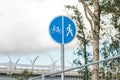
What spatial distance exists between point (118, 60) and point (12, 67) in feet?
273

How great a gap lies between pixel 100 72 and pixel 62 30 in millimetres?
2585

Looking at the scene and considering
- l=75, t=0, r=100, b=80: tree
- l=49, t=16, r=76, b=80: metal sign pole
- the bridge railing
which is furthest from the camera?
l=75, t=0, r=100, b=80: tree

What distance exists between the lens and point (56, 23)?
43.0 ft

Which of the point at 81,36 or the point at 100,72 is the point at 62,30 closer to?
the point at 100,72

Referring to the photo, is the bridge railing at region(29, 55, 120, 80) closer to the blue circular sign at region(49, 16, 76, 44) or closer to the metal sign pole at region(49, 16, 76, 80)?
the metal sign pole at region(49, 16, 76, 80)

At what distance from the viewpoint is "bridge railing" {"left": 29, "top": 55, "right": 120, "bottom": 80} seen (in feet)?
30.4

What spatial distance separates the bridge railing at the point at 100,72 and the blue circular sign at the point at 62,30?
3.19 feet

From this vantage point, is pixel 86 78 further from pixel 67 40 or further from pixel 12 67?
pixel 12 67

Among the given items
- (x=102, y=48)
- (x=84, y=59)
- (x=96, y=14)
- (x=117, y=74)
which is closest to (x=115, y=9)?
(x=96, y=14)

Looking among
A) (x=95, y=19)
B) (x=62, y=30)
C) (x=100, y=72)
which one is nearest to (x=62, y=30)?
(x=62, y=30)

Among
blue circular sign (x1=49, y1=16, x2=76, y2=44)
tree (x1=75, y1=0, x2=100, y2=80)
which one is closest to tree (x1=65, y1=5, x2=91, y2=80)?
tree (x1=75, y1=0, x2=100, y2=80)

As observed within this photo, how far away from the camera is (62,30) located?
12812 millimetres

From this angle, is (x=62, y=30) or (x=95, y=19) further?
(x=95, y=19)

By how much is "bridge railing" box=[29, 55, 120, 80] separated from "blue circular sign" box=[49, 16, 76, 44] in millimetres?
971
